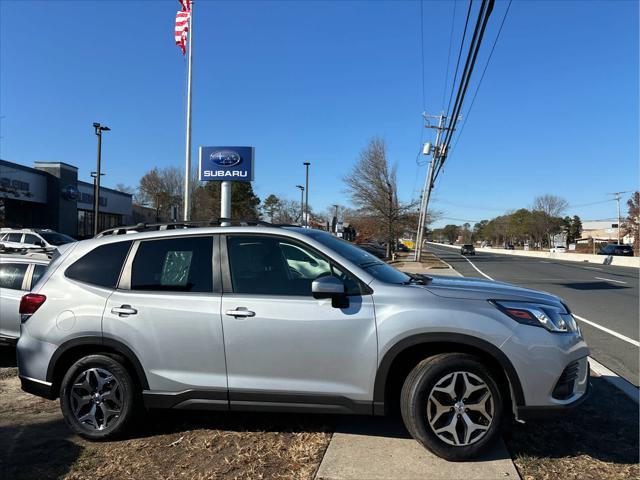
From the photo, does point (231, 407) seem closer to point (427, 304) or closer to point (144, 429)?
point (144, 429)

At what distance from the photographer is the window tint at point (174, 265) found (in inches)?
158

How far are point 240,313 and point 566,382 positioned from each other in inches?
97.7

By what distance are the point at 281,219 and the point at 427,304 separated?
2717 inches

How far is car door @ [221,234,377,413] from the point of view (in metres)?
3.61

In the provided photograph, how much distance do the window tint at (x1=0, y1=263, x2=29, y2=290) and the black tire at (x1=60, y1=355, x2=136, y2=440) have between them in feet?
12.0

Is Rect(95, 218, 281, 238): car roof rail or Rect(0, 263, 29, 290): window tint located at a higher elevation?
Rect(95, 218, 281, 238): car roof rail

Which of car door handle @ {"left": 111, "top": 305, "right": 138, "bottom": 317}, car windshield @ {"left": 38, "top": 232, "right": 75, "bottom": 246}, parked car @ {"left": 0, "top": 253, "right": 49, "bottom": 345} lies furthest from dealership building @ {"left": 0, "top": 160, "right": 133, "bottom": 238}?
car door handle @ {"left": 111, "top": 305, "right": 138, "bottom": 317}

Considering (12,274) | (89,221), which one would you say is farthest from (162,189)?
(12,274)

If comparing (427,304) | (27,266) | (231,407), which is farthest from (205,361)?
(27,266)

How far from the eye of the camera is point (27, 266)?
7141mm

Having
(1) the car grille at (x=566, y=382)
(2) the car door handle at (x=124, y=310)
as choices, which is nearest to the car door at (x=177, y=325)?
(2) the car door handle at (x=124, y=310)

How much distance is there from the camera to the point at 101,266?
4230 millimetres

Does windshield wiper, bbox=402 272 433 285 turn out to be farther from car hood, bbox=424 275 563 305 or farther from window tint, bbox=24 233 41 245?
Answer: window tint, bbox=24 233 41 245

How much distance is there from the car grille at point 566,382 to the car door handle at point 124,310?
10.8 ft
